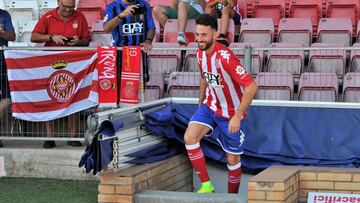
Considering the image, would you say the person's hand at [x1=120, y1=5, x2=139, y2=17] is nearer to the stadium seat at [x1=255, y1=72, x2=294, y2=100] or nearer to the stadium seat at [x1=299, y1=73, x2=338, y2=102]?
the stadium seat at [x1=255, y1=72, x2=294, y2=100]

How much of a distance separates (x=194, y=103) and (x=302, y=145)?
131 cm

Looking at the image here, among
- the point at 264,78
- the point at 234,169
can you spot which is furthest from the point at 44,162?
the point at 264,78

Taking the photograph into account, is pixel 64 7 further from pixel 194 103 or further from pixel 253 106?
pixel 253 106

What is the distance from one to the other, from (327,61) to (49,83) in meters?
3.60

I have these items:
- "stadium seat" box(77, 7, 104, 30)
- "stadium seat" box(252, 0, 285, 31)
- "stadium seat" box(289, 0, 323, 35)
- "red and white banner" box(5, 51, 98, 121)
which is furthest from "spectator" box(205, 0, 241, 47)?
"stadium seat" box(77, 7, 104, 30)

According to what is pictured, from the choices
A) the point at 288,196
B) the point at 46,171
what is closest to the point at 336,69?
the point at 288,196

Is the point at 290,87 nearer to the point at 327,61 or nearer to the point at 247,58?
the point at 247,58

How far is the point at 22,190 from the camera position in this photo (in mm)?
7883

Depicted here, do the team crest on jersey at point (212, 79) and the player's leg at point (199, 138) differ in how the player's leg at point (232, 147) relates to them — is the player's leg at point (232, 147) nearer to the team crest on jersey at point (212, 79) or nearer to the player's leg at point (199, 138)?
the player's leg at point (199, 138)

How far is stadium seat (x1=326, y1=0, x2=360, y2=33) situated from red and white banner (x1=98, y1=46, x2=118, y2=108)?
4.76 metres

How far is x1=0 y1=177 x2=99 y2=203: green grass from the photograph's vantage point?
24.5 ft

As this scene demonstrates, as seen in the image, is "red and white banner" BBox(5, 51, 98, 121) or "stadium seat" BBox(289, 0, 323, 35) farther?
"stadium seat" BBox(289, 0, 323, 35)

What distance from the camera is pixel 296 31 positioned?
10211 millimetres

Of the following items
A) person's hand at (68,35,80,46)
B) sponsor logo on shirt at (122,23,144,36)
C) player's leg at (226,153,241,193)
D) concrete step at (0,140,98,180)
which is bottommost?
concrete step at (0,140,98,180)
